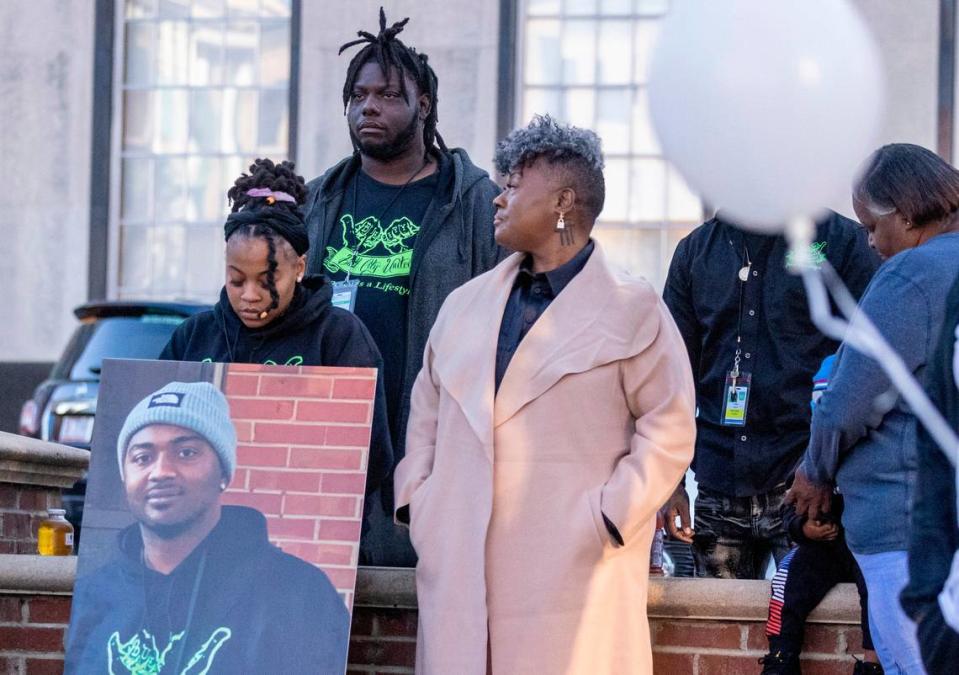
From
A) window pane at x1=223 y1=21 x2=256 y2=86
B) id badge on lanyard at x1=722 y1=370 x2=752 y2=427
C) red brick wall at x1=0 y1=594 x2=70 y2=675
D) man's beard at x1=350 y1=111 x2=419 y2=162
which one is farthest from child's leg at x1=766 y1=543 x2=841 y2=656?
window pane at x1=223 y1=21 x2=256 y2=86

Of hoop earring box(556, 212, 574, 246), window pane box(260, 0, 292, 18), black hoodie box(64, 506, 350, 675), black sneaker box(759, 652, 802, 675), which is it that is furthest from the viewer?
window pane box(260, 0, 292, 18)

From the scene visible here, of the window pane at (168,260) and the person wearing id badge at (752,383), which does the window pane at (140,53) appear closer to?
the window pane at (168,260)

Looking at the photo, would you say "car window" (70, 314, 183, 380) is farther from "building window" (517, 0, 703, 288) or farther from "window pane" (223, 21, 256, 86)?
"window pane" (223, 21, 256, 86)

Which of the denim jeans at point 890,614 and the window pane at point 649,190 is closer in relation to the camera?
the denim jeans at point 890,614

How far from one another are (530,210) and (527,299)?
23 cm

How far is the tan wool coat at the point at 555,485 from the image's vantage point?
397 centimetres

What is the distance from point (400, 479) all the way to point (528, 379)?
462 millimetres

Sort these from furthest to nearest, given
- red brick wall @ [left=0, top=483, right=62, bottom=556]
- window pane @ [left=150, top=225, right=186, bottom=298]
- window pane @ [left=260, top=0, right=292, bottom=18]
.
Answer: window pane @ [left=150, top=225, right=186, bottom=298] < window pane @ [left=260, top=0, right=292, bottom=18] < red brick wall @ [left=0, top=483, right=62, bottom=556]

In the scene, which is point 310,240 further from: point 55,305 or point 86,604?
point 55,305

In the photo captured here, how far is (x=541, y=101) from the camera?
501 inches

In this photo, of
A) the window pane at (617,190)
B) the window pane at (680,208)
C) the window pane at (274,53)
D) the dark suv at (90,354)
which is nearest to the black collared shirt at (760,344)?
the dark suv at (90,354)

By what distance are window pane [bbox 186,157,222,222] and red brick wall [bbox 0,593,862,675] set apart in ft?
28.5

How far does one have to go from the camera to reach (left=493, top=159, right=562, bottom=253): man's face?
4.25 meters

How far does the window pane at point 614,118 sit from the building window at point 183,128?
2.62m
